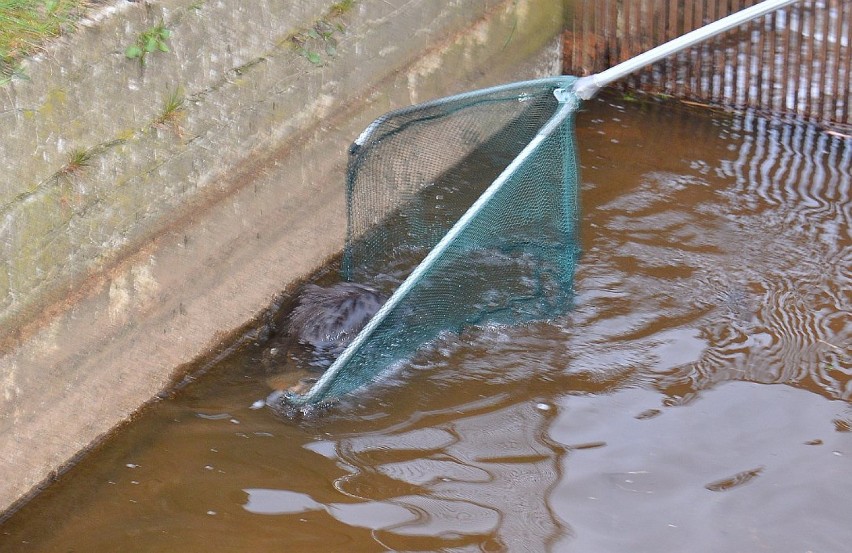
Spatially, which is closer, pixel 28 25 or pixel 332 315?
pixel 28 25

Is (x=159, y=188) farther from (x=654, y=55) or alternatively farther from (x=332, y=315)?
(x=654, y=55)

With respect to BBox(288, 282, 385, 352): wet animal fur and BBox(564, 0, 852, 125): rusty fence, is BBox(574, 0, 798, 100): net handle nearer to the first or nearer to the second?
BBox(288, 282, 385, 352): wet animal fur

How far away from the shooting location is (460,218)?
14.7 feet

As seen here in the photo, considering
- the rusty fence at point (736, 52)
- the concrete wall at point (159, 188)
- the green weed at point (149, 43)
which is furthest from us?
the rusty fence at point (736, 52)

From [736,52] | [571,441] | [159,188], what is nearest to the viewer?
[571,441]

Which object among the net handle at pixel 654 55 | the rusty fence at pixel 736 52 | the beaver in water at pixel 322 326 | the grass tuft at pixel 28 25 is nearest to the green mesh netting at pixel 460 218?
the net handle at pixel 654 55

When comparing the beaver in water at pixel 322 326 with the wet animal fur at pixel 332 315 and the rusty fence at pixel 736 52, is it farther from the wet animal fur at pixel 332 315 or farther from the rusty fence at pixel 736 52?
the rusty fence at pixel 736 52

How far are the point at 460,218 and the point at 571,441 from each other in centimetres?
117

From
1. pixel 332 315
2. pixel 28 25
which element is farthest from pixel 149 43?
pixel 332 315

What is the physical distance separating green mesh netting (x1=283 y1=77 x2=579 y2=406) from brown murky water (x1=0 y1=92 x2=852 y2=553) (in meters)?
0.20

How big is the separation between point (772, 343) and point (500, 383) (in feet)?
4.39

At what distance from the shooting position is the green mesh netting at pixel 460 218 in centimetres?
418

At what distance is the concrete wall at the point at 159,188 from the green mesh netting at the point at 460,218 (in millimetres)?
411

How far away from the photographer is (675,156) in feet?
20.7
